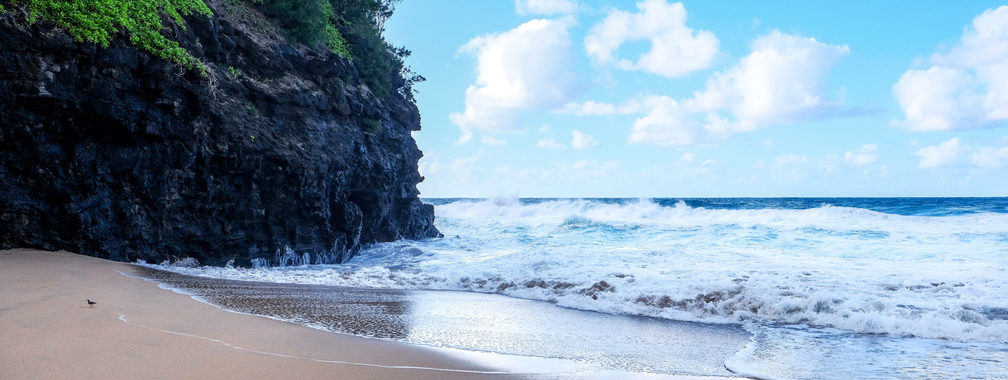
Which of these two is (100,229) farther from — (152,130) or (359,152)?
(359,152)

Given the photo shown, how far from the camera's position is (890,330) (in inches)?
268

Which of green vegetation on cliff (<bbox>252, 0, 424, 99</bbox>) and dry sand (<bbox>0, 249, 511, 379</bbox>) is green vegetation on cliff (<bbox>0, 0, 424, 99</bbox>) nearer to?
green vegetation on cliff (<bbox>252, 0, 424, 99</bbox>)

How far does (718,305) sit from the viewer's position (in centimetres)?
825

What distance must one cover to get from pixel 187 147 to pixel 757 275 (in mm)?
10899

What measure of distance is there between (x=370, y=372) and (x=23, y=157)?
9.01 m

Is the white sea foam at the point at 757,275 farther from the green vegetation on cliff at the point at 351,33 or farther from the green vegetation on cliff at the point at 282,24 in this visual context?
the green vegetation on cliff at the point at 351,33

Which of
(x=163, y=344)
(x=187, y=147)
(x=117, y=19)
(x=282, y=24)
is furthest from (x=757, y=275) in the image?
(x=282, y=24)

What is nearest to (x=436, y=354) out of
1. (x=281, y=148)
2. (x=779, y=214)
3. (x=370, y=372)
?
(x=370, y=372)

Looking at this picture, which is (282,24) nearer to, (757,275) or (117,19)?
(117,19)

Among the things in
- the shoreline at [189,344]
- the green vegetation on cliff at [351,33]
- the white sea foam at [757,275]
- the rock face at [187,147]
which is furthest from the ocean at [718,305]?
the green vegetation on cliff at [351,33]

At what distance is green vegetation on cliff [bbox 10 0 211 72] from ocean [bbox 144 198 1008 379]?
4.09 metres

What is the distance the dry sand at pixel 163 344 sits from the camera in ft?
12.2

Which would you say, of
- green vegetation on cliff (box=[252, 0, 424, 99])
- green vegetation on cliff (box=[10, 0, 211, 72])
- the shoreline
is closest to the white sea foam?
the shoreline

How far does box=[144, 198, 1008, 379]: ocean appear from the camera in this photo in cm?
552
